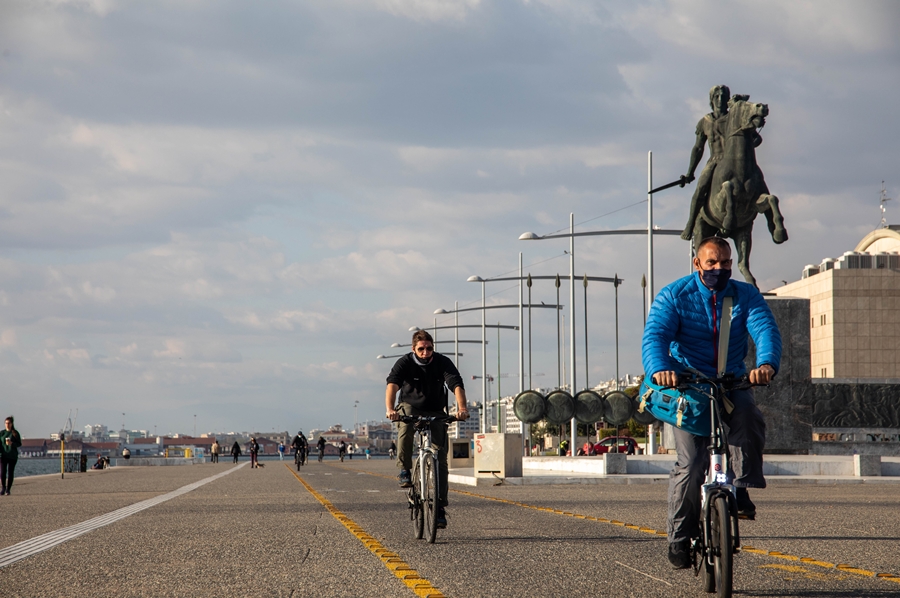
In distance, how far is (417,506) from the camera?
33.4ft

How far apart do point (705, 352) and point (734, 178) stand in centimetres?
2220

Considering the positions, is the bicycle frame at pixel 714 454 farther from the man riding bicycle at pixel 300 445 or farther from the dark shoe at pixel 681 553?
the man riding bicycle at pixel 300 445

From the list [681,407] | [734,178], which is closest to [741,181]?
[734,178]

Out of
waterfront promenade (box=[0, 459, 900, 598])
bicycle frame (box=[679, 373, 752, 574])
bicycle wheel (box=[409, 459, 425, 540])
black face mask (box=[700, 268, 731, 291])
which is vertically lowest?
waterfront promenade (box=[0, 459, 900, 598])

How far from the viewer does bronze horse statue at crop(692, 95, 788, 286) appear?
27484mm

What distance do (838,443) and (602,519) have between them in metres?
23.8

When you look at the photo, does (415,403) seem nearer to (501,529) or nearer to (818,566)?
(501,529)

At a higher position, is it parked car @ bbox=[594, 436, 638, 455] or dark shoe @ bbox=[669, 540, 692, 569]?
dark shoe @ bbox=[669, 540, 692, 569]

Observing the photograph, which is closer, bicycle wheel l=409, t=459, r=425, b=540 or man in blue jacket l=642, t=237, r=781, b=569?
man in blue jacket l=642, t=237, r=781, b=569

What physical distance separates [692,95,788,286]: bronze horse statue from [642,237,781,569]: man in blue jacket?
2169 centimetres

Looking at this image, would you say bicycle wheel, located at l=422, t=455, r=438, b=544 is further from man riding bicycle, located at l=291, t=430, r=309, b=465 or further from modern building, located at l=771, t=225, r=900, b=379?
modern building, located at l=771, t=225, r=900, b=379

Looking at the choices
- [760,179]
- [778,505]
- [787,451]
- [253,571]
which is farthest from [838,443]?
[253,571]

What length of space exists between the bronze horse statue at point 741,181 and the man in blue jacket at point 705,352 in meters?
21.7

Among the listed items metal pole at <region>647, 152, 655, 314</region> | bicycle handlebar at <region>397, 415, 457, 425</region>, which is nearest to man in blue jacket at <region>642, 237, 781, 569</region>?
bicycle handlebar at <region>397, 415, 457, 425</region>
